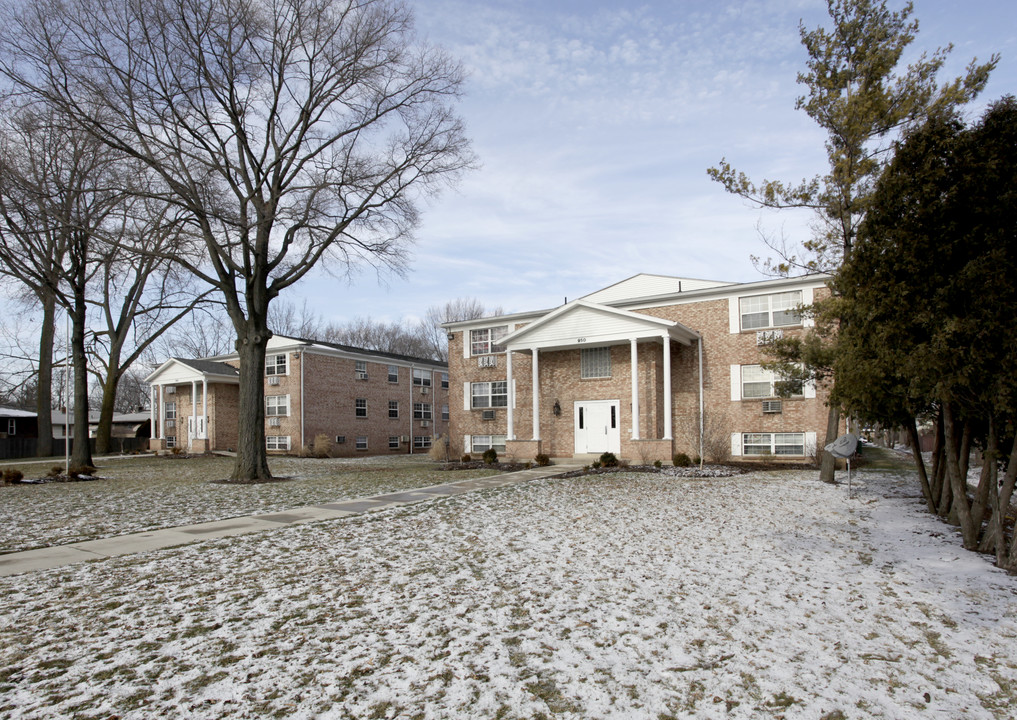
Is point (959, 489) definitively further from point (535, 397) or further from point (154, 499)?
point (535, 397)

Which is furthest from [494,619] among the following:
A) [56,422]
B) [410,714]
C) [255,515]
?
[56,422]

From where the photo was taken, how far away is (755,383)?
71.3 feet

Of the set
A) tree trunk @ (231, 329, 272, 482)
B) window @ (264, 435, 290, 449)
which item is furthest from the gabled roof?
window @ (264, 435, 290, 449)

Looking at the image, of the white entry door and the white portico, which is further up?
the white portico

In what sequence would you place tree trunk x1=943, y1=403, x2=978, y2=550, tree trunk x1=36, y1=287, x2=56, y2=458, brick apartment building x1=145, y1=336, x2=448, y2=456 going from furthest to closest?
tree trunk x1=36, y1=287, x2=56, y2=458 < brick apartment building x1=145, y1=336, x2=448, y2=456 < tree trunk x1=943, y1=403, x2=978, y2=550

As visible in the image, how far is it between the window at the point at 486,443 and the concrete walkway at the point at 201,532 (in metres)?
12.4

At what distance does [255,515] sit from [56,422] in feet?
180

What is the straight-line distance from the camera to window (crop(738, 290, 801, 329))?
21234mm

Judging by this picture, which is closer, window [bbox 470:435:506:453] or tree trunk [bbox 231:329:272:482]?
tree trunk [bbox 231:329:272:482]

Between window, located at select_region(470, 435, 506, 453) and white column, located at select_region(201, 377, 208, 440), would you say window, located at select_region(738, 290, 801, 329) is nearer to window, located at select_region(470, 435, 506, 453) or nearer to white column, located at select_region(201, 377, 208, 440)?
window, located at select_region(470, 435, 506, 453)

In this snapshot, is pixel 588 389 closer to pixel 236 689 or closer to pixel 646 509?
pixel 646 509

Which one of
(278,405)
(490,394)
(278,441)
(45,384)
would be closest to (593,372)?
Answer: (490,394)

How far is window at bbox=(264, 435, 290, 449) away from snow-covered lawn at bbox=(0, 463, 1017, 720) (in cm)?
2596

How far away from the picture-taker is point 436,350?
2462 inches
